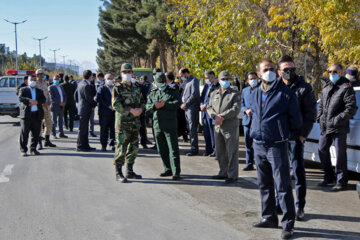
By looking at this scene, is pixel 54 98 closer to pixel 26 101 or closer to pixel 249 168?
pixel 26 101

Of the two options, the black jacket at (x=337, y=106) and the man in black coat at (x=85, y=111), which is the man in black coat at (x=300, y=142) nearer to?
the black jacket at (x=337, y=106)

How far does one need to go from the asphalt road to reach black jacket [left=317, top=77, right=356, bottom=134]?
109cm

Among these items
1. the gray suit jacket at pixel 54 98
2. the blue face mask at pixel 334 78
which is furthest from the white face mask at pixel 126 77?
the gray suit jacket at pixel 54 98

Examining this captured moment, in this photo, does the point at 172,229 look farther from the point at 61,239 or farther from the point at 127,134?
the point at 127,134

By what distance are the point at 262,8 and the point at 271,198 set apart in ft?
35.6

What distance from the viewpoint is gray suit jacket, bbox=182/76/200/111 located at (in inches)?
418

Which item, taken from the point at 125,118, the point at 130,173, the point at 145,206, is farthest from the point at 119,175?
the point at 145,206

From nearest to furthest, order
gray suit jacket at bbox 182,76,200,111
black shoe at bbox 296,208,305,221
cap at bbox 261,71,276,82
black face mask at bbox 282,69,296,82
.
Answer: cap at bbox 261,71,276,82 < black shoe at bbox 296,208,305,221 < black face mask at bbox 282,69,296,82 < gray suit jacket at bbox 182,76,200,111

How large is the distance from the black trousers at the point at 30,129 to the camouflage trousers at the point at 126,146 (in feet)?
12.3

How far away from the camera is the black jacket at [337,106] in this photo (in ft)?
23.0

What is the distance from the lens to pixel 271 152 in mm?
A: 4910

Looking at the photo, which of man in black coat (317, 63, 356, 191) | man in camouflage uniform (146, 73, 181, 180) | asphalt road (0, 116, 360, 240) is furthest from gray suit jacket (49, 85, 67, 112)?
man in black coat (317, 63, 356, 191)

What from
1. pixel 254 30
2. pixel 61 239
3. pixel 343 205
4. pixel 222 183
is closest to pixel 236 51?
pixel 254 30

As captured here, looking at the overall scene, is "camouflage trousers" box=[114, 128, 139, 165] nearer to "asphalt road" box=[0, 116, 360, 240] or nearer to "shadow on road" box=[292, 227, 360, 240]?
"asphalt road" box=[0, 116, 360, 240]
